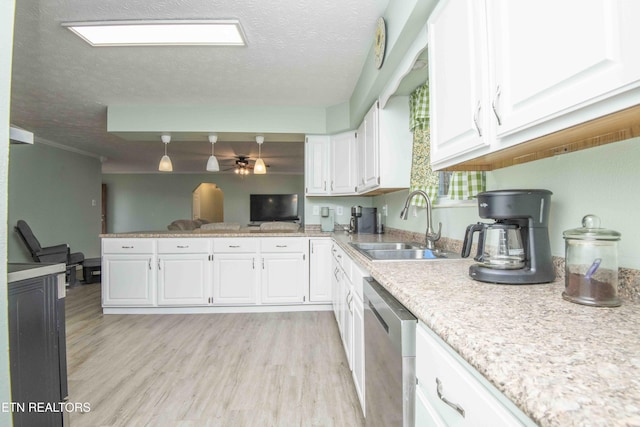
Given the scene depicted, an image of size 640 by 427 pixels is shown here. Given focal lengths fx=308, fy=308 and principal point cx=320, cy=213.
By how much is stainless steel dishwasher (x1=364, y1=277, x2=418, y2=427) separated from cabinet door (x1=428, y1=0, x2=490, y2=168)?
59cm

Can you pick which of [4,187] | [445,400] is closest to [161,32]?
[4,187]

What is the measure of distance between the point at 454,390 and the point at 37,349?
58.3 inches

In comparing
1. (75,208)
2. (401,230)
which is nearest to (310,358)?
(401,230)

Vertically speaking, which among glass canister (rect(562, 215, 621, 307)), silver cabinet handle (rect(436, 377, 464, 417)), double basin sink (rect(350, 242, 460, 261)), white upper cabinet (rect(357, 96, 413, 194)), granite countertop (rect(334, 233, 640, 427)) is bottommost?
silver cabinet handle (rect(436, 377, 464, 417))

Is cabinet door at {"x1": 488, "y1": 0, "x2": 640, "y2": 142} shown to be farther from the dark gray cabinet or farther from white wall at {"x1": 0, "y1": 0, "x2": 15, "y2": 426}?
the dark gray cabinet

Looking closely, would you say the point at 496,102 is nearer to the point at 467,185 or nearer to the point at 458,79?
the point at 458,79

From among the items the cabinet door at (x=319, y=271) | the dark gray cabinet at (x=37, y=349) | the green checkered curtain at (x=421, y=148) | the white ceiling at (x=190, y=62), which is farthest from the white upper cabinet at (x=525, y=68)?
the cabinet door at (x=319, y=271)

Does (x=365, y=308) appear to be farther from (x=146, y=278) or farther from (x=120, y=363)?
(x=146, y=278)

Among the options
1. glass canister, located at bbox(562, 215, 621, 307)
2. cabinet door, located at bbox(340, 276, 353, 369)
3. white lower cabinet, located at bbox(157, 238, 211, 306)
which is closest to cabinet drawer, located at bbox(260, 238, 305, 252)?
white lower cabinet, located at bbox(157, 238, 211, 306)

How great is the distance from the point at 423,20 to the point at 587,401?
154cm

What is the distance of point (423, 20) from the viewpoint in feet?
4.67

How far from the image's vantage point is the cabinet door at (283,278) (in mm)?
3326

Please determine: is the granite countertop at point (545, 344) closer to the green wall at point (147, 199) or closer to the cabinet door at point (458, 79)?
the cabinet door at point (458, 79)

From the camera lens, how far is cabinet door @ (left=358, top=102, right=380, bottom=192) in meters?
2.40
